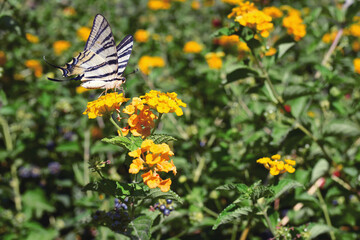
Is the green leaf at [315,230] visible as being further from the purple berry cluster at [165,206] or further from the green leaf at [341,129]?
the purple berry cluster at [165,206]

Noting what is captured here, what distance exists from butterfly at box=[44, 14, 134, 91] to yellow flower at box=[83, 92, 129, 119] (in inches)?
15.3

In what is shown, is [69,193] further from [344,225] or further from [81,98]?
[344,225]

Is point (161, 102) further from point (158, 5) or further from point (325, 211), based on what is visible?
point (158, 5)

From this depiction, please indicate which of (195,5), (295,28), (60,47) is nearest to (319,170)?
(295,28)

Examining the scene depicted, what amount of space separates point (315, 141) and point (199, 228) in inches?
40.1

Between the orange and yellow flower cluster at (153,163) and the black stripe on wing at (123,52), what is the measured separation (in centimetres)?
84

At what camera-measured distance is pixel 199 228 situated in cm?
238

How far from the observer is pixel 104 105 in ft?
5.60

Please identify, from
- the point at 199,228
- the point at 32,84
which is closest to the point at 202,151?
the point at 199,228

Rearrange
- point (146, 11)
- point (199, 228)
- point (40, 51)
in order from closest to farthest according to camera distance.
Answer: point (199, 228) → point (40, 51) → point (146, 11)

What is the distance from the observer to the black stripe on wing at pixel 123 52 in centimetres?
210

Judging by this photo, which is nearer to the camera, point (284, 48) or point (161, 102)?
point (161, 102)

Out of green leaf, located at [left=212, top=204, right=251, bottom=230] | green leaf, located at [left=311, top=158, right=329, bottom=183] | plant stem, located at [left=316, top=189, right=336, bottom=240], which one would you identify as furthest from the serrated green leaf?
green leaf, located at [left=212, top=204, right=251, bottom=230]

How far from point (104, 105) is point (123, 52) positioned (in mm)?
567
